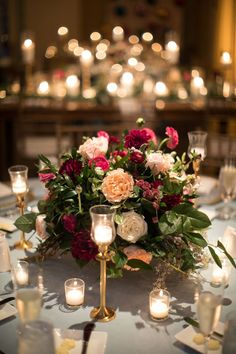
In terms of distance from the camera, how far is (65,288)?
1582 mm

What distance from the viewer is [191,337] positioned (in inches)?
54.9

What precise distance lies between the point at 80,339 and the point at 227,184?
1113 millimetres

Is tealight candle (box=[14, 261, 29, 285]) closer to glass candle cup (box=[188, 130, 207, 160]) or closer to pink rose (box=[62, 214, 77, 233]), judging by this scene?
pink rose (box=[62, 214, 77, 233])

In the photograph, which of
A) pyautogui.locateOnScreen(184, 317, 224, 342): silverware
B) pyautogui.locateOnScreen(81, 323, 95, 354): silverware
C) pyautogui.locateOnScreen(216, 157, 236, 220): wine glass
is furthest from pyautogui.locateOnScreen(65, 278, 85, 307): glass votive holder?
pyautogui.locateOnScreen(216, 157, 236, 220): wine glass

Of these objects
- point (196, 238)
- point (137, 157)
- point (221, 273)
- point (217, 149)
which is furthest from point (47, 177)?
point (217, 149)

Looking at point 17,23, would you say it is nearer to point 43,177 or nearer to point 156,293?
point 43,177

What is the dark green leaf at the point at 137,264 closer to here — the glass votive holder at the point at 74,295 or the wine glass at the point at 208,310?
the glass votive holder at the point at 74,295

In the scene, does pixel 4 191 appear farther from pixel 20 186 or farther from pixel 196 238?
pixel 196 238

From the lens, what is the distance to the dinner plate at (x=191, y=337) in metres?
1.35

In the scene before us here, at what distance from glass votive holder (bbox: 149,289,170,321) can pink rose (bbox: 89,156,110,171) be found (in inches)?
18.0

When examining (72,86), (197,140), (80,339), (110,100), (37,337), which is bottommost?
(80,339)

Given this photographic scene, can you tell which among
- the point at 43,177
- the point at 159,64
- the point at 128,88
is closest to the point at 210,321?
the point at 43,177

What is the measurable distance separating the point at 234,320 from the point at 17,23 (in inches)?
249

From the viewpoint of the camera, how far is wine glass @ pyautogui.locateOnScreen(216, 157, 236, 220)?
2258 millimetres
